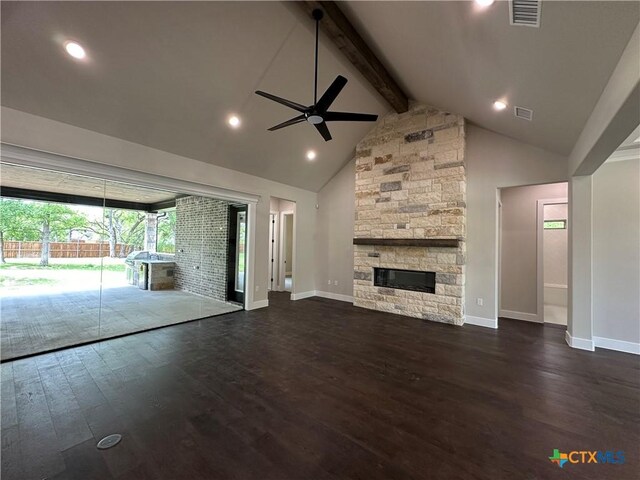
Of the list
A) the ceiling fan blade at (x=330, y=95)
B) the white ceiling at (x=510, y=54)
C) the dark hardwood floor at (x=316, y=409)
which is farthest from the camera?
the ceiling fan blade at (x=330, y=95)

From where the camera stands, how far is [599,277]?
394 cm

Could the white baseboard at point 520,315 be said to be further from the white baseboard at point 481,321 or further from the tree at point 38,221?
the tree at point 38,221

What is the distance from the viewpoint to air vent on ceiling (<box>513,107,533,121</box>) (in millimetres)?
3451

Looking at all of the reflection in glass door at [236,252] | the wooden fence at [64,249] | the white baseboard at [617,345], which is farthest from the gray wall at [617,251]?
the wooden fence at [64,249]

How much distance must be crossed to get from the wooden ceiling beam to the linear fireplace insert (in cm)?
348

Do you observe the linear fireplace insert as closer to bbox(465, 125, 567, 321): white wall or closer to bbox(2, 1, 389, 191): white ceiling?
bbox(465, 125, 567, 321): white wall

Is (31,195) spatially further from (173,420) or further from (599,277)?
(599,277)

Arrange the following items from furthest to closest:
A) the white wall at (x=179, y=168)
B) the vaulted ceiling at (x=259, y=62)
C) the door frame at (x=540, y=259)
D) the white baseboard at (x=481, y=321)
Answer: the door frame at (x=540, y=259), the white baseboard at (x=481, y=321), the white wall at (x=179, y=168), the vaulted ceiling at (x=259, y=62)

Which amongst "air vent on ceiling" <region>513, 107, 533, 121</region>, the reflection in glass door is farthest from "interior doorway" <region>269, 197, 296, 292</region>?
"air vent on ceiling" <region>513, 107, 533, 121</region>

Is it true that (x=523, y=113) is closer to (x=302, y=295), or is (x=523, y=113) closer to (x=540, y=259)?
(x=540, y=259)

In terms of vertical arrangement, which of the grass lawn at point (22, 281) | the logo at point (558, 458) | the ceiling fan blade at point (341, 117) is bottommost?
the logo at point (558, 458)

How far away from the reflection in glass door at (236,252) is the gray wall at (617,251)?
6216 mm

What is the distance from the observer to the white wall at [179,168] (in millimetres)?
3162

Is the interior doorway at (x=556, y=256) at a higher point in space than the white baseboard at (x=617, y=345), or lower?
higher
